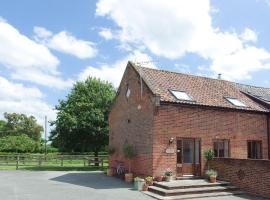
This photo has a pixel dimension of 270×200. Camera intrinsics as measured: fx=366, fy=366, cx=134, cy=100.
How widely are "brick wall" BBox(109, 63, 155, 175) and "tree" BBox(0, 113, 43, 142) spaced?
60368 mm

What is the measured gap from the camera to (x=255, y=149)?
22.8m

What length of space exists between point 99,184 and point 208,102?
768 cm

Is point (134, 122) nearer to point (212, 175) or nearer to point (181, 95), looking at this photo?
point (181, 95)

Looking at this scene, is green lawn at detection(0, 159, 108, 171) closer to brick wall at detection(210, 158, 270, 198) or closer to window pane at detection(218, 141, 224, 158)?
window pane at detection(218, 141, 224, 158)

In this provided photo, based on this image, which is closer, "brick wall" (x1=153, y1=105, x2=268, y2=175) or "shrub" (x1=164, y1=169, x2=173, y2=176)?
"shrub" (x1=164, y1=169, x2=173, y2=176)

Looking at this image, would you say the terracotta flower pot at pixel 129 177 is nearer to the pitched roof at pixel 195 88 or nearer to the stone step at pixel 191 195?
the stone step at pixel 191 195

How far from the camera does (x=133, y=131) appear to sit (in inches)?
864

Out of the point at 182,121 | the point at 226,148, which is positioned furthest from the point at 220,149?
the point at 182,121

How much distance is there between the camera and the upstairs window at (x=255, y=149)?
22.6 meters

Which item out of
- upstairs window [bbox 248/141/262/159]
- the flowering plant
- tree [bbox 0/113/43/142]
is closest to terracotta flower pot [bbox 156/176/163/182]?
the flowering plant

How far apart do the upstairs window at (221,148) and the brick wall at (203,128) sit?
28 centimetres

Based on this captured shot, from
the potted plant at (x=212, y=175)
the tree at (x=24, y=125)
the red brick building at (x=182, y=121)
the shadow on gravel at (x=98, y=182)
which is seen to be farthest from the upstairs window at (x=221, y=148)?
the tree at (x=24, y=125)

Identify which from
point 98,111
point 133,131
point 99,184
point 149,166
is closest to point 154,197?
point 149,166

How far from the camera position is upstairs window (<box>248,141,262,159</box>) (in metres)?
22.6
